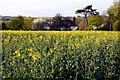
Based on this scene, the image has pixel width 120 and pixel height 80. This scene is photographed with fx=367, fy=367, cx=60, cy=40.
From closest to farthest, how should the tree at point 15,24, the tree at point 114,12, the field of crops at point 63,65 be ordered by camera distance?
the field of crops at point 63,65
the tree at point 15,24
the tree at point 114,12

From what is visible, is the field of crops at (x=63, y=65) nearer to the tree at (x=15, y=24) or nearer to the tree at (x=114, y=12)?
the tree at (x=15, y=24)

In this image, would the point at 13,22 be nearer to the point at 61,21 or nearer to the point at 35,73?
the point at 61,21

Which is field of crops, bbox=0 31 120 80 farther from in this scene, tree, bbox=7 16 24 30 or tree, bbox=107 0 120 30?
tree, bbox=107 0 120 30

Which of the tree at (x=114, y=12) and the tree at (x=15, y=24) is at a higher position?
the tree at (x=114, y=12)

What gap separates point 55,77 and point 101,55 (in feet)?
6.50

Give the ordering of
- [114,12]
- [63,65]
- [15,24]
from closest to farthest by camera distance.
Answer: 1. [63,65]
2. [15,24]
3. [114,12]

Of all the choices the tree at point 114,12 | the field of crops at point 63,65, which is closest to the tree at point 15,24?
the tree at point 114,12

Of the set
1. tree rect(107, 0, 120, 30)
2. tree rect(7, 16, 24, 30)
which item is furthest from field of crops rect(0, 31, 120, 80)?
tree rect(107, 0, 120, 30)

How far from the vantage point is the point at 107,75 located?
7.82 m

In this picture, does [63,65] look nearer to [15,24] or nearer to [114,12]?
[15,24]

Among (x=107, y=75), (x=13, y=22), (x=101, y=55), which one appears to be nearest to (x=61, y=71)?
(x=107, y=75)

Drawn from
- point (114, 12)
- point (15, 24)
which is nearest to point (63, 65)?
point (15, 24)

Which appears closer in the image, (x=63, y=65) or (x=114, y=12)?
(x=63, y=65)

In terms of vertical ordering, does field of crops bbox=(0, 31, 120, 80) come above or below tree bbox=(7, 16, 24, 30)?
above
